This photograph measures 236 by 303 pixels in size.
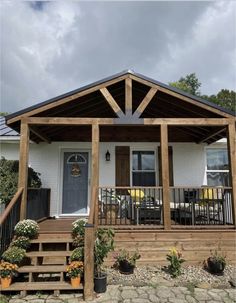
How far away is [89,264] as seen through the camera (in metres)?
3.98

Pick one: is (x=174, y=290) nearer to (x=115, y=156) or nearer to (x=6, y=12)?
(x=115, y=156)

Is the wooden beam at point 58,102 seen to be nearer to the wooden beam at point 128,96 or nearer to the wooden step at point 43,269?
the wooden beam at point 128,96

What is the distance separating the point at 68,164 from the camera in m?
8.19

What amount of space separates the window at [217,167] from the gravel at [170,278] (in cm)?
359

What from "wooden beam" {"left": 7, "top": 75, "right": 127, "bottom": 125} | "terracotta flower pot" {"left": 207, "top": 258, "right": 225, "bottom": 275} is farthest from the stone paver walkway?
"wooden beam" {"left": 7, "top": 75, "right": 127, "bottom": 125}

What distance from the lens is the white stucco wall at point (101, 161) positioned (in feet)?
26.1

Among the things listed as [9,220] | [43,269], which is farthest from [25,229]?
[43,269]

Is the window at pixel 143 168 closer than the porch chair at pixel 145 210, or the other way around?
the porch chair at pixel 145 210

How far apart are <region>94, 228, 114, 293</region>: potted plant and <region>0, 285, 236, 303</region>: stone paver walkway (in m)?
0.15

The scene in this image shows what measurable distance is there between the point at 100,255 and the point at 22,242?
1563mm

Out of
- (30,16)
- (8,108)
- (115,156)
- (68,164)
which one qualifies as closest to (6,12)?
(30,16)

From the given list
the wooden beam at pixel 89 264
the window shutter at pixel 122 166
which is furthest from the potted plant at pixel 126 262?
the window shutter at pixel 122 166

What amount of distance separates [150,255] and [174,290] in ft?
3.78

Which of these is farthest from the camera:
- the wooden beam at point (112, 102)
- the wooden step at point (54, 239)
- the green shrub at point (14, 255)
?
the wooden beam at point (112, 102)
